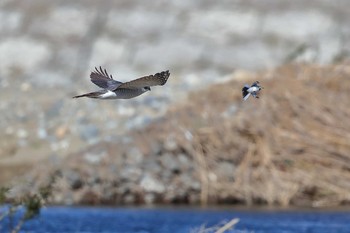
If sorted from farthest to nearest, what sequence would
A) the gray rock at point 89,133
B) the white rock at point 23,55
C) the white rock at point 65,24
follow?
the white rock at point 65,24
the white rock at point 23,55
the gray rock at point 89,133

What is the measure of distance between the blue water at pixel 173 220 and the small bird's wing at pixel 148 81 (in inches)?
202

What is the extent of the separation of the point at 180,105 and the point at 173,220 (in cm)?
467

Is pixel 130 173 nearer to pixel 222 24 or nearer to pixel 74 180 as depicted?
pixel 74 180

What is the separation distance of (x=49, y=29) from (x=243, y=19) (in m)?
4.20

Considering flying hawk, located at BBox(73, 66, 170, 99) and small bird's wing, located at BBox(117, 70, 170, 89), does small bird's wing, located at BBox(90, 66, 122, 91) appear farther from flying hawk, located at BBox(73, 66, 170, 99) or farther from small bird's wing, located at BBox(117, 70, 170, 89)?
small bird's wing, located at BBox(117, 70, 170, 89)

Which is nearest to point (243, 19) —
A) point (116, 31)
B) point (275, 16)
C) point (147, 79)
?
point (275, 16)

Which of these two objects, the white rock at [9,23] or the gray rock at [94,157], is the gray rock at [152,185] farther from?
the white rock at [9,23]

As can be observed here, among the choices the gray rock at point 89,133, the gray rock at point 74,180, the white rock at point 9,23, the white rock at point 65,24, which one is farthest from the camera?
the white rock at point 9,23

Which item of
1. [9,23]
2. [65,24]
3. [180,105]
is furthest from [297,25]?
[180,105]

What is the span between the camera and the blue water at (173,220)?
16.8 metres

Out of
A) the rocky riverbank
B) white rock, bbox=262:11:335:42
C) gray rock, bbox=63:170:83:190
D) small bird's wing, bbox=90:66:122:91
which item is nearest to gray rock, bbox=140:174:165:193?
the rocky riverbank

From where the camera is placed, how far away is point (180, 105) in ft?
72.7

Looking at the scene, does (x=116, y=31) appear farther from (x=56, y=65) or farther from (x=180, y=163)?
(x=180, y=163)

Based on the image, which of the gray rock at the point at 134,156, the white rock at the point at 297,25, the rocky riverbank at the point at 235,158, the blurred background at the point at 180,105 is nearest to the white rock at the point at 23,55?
the blurred background at the point at 180,105
